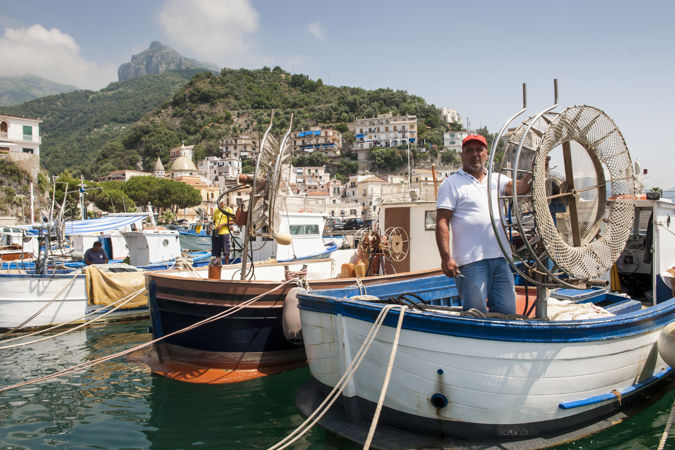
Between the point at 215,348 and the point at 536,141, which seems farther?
the point at 215,348

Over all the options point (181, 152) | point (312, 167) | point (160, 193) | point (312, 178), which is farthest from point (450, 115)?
point (160, 193)

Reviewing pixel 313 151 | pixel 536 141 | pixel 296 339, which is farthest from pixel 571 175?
pixel 313 151

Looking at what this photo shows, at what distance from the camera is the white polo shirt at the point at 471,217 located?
14.8ft

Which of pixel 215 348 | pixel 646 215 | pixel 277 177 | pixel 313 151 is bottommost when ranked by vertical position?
pixel 215 348

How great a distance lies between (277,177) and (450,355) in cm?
435

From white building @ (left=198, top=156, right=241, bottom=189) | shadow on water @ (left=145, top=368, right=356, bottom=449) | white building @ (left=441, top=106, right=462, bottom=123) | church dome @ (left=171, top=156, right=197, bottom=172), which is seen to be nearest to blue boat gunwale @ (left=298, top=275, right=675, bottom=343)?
shadow on water @ (left=145, top=368, right=356, bottom=449)

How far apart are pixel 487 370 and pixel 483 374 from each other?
0.05 meters

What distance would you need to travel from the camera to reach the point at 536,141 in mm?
4555

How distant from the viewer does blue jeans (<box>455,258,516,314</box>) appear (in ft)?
15.0

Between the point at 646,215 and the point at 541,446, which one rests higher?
the point at 646,215

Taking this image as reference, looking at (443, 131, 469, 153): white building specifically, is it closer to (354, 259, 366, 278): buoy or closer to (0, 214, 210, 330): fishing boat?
(0, 214, 210, 330): fishing boat

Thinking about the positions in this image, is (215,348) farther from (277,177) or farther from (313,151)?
(313,151)

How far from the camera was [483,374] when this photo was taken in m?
4.38

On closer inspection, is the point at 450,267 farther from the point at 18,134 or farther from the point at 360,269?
the point at 18,134
